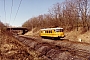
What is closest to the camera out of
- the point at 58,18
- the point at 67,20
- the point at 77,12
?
the point at 77,12

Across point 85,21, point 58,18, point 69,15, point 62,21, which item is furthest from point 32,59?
point 58,18

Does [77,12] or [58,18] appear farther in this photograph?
[58,18]

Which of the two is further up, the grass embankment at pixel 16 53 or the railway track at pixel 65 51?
the grass embankment at pixel 16 53

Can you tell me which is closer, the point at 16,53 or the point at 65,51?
the point at 16,53

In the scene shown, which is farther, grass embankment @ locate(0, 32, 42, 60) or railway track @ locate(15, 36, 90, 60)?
railway track @ locate(15, 36, 90, 60)

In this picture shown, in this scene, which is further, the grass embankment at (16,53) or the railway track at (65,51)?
the railway track at (65,51)

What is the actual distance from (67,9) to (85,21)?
32.1 feet

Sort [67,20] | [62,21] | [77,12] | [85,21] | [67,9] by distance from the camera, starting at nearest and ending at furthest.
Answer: [85,21] → [77,12] → [67,9] → [67,20] → [62,21]

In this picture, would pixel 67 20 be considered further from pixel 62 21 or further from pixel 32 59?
pixel 32 59

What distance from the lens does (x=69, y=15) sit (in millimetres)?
52750

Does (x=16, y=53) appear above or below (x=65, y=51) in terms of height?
above

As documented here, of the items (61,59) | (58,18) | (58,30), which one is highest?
(58,18)

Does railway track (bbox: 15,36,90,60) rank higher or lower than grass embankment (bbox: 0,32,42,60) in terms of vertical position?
lower

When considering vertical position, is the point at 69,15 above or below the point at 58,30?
above
